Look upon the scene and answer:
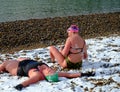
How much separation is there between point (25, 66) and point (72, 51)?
159cm

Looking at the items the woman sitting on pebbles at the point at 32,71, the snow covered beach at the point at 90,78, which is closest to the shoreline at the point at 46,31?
the snow covered beach at the point at 90,78

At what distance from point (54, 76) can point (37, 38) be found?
Answer: 8920mm

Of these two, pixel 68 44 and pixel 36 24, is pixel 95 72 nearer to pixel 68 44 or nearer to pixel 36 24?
pixel 68 44

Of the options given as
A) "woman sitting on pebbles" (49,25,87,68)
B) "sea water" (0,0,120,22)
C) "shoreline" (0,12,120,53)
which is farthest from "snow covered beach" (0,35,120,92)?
"sea water" (0,0,120,22)

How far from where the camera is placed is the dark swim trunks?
10.1 metres

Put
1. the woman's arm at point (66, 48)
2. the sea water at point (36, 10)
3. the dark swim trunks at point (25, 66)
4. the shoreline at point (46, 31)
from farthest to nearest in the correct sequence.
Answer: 1. the sea water at point (36, 10)
2. the shoreline at point (46, 31)
3. the woman's arm at point (66, 48)
4. the dark swim trunks at point (25, 66)

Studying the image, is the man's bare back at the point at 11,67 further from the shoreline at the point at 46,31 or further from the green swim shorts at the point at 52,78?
the shoreline at the point at 46,31

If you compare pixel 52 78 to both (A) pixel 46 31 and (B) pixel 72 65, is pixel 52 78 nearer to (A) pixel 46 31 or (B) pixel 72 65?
(B) pixel 72 65

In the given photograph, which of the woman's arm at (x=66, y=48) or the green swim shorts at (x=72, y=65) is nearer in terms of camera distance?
the woman's arm at (x=66, y=48)

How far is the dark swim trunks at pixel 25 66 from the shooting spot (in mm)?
10070

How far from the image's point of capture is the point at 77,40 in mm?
11000

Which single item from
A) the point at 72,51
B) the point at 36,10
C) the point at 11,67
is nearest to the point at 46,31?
the point at 72,51

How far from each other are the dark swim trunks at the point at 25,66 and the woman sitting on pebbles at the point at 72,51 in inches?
44.8

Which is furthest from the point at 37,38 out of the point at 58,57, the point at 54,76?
the point at 54,76
